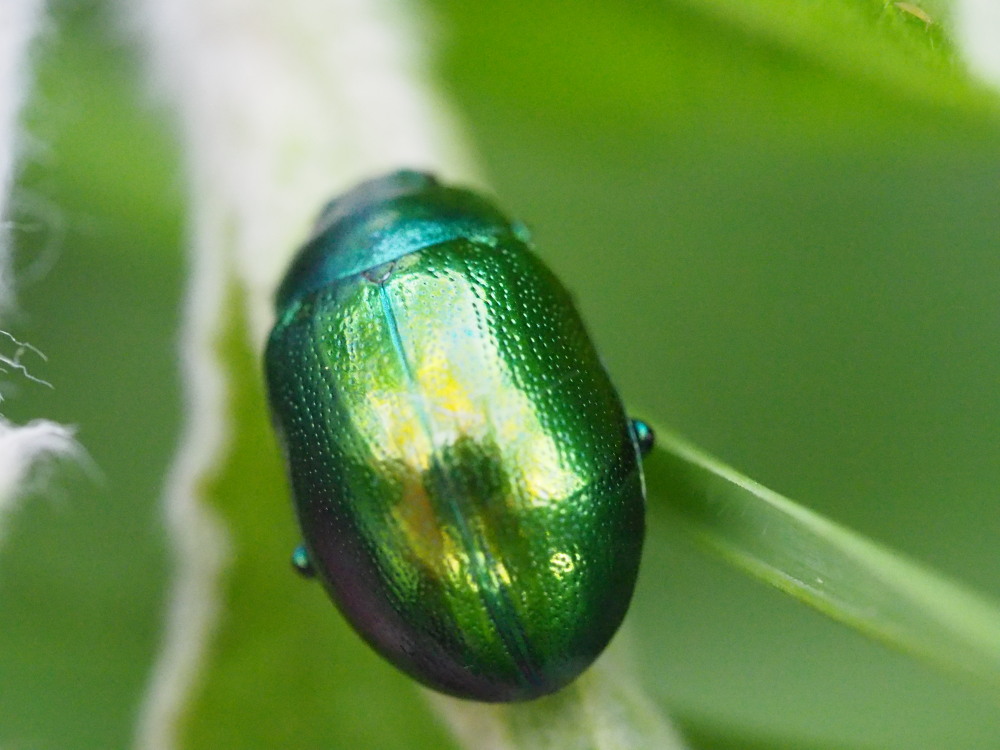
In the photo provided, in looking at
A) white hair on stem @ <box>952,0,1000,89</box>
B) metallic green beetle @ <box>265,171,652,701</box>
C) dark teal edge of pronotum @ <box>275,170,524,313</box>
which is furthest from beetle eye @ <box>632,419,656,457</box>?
white hair on stem @ <box>952,0,1000,89</box>

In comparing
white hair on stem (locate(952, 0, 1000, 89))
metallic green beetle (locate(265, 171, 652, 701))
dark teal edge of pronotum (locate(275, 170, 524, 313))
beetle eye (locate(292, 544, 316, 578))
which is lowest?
beetle eye (locate(292, 544, 316, 578))

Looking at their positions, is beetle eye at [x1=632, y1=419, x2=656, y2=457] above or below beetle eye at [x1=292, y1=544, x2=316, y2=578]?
above

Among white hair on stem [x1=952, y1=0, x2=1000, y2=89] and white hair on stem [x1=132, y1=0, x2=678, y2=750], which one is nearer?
white hair on stem [x1=952, y1=0, x2=1000, y2=89]

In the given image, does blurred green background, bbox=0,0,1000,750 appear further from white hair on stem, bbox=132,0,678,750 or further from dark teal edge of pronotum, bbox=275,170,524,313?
dark teal edge of pronotum, bbox=275,170,524,313

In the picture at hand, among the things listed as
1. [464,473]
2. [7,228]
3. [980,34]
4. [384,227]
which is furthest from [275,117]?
[980,34]

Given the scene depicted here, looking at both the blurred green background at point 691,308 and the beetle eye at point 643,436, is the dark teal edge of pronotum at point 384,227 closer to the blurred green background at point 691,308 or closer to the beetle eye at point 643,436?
the blurred green background at point 691,308

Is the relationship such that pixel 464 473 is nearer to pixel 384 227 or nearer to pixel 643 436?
pixel 643 436
